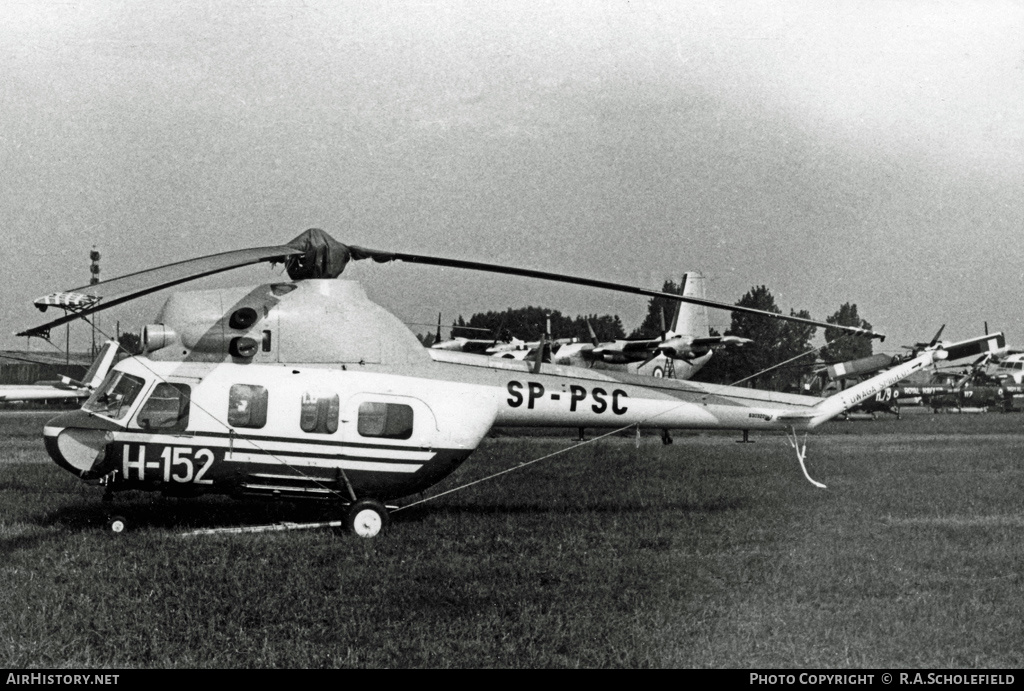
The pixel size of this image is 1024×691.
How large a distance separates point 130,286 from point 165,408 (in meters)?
3.37

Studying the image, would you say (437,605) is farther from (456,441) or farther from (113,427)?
(113,427)

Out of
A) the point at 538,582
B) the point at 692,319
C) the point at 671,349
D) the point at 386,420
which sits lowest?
the point at 538,582

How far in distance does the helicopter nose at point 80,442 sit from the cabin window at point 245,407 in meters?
1.24

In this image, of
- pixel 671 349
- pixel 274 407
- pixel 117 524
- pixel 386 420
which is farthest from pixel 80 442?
pixel 671 349

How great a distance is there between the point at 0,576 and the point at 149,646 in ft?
8.85

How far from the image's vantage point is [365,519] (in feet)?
32.1

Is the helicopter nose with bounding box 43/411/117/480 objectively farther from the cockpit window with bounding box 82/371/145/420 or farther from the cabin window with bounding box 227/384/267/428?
the cabin window with bounding box 227/384/267/428

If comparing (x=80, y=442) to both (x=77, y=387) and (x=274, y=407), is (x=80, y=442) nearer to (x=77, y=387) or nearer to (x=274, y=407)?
(x=274, y=407)

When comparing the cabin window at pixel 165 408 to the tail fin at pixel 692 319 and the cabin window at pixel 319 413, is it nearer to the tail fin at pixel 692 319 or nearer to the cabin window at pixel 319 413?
the cabin window at pixel 319 413

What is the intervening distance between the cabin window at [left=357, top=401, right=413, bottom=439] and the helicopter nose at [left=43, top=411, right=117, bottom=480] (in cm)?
259

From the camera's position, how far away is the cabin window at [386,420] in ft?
32.2

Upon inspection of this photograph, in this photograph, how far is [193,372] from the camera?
9.66m

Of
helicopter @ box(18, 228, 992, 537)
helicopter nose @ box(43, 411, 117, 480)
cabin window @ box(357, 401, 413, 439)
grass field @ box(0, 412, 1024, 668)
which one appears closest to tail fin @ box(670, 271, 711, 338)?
grass field @ box(0, 412, 1024, 668)
